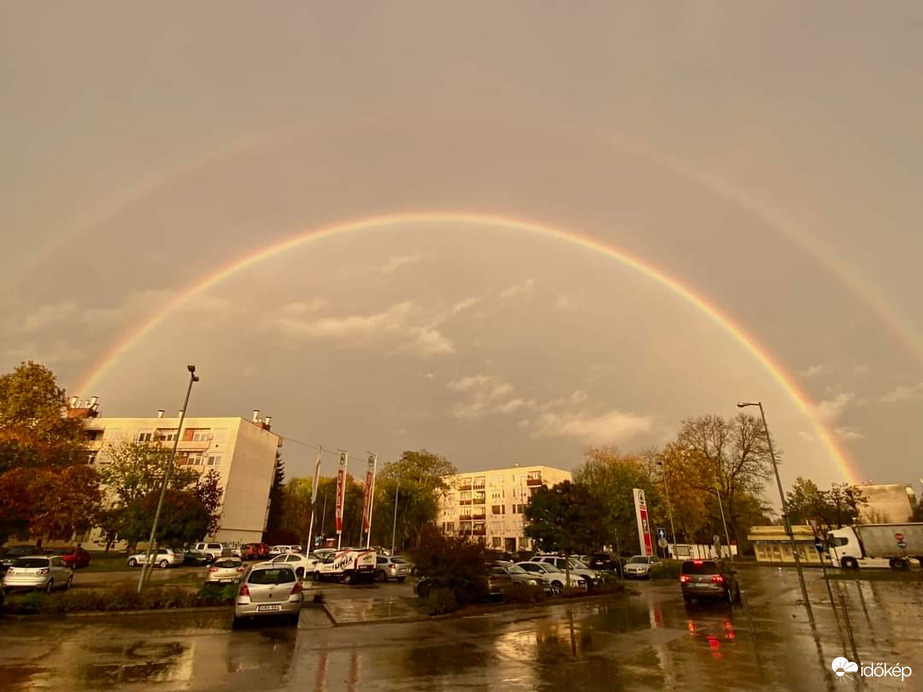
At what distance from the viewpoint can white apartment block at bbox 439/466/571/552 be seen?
4441 inches

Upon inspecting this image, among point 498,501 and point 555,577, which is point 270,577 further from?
point 498,501

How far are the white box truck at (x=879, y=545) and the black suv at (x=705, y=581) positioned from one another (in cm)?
2916

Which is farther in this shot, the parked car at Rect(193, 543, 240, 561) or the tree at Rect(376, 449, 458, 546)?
the tree at Rect(376, 449, 458, 546)

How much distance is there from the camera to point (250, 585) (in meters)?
14.7

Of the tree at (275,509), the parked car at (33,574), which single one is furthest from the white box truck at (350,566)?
the tree at (275,509)

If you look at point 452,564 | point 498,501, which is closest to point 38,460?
point 452,564

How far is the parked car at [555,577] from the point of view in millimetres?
26903

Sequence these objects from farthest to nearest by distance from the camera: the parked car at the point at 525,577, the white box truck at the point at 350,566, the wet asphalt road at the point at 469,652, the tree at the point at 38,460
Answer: the tree at the point at 38,460 < the white box truck at the point at 350,566 < the parked car at the point at 525,577 < the wet asphalt road at the point at 469,652

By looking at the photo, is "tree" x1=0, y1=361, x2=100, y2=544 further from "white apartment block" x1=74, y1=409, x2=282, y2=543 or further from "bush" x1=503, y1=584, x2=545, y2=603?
"bush" x1=503, y1=584, x2=545, y2=603

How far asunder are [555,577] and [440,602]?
12296 millimetres

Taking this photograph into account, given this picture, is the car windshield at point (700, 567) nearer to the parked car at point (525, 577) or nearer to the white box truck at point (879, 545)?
the parked car at point (525, 577)

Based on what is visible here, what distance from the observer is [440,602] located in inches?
723

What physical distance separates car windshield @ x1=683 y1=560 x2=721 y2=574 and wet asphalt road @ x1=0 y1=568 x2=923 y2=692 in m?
2.59

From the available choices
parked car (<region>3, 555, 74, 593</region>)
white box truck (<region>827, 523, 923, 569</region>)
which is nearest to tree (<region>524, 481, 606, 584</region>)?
parked car (<region>3, 555, 74, 593</region>)
